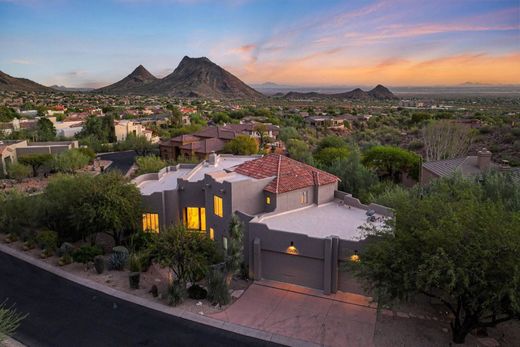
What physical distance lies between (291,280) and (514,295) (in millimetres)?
10146

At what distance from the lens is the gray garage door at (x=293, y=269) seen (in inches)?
766

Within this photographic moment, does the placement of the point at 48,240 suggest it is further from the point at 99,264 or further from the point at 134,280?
the point at 134,280

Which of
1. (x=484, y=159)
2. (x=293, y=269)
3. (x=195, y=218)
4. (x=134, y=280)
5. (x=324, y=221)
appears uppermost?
(x=484, y=159)

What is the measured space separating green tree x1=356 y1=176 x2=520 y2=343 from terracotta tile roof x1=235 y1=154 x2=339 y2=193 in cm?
841

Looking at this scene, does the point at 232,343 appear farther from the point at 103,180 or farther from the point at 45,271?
the point at 103,180

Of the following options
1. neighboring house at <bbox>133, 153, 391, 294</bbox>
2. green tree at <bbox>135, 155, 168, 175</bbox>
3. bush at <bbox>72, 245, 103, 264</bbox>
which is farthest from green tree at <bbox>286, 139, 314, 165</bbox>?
bush at <bbox>72, 245, 103, 264</bbox>

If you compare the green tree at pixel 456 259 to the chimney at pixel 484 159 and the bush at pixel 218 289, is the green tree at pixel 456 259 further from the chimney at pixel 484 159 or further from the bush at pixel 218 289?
the chimney at pixel 484 159

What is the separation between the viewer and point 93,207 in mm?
23922

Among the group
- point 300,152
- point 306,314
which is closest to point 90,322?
point 306,314

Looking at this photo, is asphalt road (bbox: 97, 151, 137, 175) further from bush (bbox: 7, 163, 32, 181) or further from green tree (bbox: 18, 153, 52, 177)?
bush (bbox: 7, 163, 32, 181)

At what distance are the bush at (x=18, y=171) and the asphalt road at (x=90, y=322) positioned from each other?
30.5 metres

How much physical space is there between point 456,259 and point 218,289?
10.3 meters

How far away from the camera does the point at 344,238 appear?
19.5m

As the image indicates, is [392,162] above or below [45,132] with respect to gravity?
below
